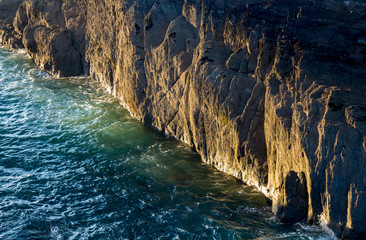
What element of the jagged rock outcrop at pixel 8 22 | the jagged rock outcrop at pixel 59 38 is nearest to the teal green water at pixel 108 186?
the jagged rock outcrop at pixel 59 38

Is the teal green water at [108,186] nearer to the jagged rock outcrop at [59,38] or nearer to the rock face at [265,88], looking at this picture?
the rock face at [265,88]

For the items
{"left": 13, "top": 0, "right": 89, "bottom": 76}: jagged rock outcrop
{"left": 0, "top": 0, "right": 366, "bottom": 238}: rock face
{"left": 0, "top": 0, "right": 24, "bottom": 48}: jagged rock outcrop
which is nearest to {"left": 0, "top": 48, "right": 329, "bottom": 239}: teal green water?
{"left": 0, "top": 0, "right": 366, "bottom": 238}: rock face

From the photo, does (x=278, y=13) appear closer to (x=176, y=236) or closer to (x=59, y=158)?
(x=176, y=236)

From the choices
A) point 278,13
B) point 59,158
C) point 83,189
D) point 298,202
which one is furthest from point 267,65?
point 59,158

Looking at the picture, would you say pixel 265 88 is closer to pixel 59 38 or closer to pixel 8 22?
pixel 59 38

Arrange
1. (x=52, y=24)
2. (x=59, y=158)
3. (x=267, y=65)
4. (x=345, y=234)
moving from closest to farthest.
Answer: (x=345, y=234), (x=267, y=65), (x=59, y=158), (x=52, y=24)

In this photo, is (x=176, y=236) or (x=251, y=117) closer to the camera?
(x=176, y=236)
